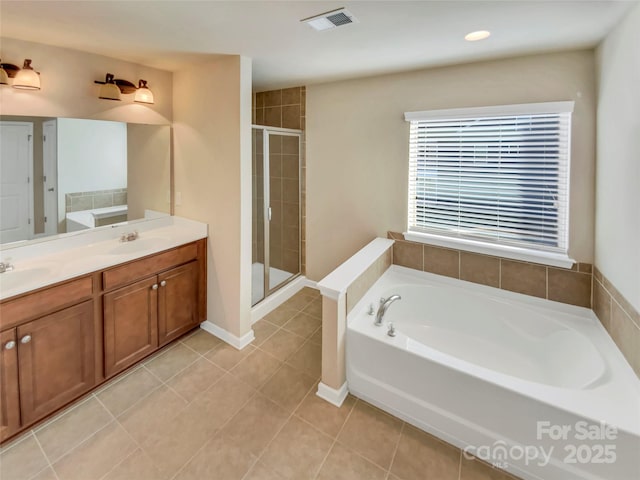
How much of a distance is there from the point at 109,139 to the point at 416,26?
8.01ft

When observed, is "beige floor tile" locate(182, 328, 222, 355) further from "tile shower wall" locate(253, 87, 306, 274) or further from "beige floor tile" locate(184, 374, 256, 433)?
"tile shower wall" locate(253, 87, 306, 274)

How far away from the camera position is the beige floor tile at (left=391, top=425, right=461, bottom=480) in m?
1.61

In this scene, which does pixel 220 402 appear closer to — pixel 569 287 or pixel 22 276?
pixel 22 276

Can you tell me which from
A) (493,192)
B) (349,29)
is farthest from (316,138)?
(493,192)

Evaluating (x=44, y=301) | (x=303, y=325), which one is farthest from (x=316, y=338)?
(x=44, y=301)

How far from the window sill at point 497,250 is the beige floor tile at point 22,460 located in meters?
2.92

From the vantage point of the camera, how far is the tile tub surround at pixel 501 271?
7.43 feet

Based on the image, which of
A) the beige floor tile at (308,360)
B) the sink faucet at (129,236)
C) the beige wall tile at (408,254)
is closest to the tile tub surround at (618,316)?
the beige wall tile at (408,254)

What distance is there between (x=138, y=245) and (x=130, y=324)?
2.16 ft

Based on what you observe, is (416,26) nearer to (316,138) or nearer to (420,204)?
(420,204)

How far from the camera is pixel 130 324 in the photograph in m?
2.28

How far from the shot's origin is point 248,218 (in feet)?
8.54

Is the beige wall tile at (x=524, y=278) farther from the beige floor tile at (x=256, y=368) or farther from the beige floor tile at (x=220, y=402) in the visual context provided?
the beige floor tile at (x=220, y=402)

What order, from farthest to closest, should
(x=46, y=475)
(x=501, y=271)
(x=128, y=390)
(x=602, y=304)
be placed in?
1. (x=501, y=271)
2. (x=128, y=390)
3. (x=602, y=304)
4. (x=46, y=475)
